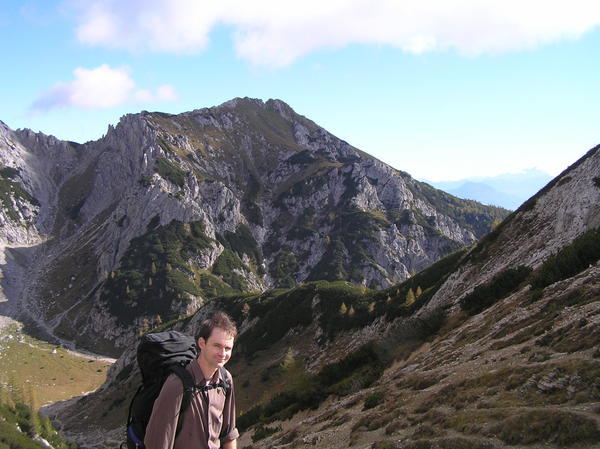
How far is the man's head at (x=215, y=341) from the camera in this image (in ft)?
22.3

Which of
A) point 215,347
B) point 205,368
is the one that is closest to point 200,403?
point 205,368

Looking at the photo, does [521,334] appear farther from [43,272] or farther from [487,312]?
[43,272]

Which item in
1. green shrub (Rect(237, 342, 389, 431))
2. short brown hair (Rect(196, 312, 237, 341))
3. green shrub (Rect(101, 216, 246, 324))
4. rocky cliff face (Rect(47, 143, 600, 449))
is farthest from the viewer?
green shrub (Rect(101, 216, 246, 324))

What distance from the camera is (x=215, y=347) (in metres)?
6.79

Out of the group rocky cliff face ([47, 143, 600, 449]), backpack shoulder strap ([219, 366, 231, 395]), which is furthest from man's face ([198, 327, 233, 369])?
rocky cliff face ([47, 143, 600, 449])

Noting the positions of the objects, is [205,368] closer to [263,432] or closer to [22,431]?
[263,432]

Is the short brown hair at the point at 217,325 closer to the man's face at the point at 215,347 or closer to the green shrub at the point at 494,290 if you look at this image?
the man's face at the point at 215,347

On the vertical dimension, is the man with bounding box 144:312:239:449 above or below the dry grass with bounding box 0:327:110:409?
above

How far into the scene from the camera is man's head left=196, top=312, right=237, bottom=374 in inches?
267

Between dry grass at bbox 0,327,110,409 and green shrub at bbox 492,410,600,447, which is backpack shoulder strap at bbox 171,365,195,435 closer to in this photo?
green shrub at bbox 492,410,600,447

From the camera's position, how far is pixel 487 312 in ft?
87.3

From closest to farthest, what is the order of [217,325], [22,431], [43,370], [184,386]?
[184,386] → [217,325] → [22,431] → [43,370]

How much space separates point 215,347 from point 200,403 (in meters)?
0.93

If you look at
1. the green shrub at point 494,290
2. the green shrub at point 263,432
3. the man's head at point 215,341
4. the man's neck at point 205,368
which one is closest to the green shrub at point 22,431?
the green shrub at point 263,432
